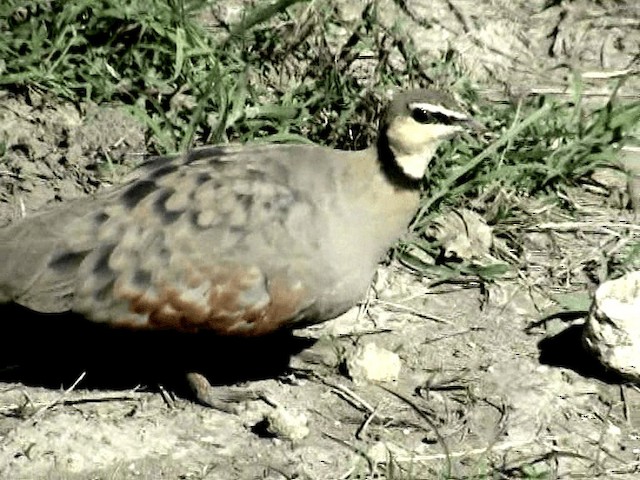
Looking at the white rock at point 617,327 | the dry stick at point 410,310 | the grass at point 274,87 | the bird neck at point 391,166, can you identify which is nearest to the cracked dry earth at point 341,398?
the dry stick at point 410,310

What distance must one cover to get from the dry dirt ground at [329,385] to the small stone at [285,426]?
35 mm

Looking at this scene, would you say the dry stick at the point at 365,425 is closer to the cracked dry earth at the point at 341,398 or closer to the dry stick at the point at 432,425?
the cracked dry earth at the point at 341,398

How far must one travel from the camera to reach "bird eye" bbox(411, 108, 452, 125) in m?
4.60

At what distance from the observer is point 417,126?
15.2ft

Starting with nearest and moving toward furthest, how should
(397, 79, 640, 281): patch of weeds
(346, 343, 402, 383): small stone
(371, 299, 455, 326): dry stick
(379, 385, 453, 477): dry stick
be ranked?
(379, 385, 453, 477): dry stick < (346, 343, 402, 383): small stone < (371, 299, 455, 326): dry stick < (397, 79, 640, 281): patch of weeds

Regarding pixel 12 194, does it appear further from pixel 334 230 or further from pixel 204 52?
pixel 334 230

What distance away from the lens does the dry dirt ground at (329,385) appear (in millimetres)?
4520

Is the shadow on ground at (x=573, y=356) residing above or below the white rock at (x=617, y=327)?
below

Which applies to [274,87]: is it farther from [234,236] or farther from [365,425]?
[365,425]

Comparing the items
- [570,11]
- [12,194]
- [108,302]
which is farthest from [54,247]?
[570,11]

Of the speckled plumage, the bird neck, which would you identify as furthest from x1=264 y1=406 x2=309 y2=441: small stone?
the bird neck

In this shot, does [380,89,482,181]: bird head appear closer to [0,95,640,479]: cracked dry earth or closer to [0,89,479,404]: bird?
[0,89,479,404]: bird

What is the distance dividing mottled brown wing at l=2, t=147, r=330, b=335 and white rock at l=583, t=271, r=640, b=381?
1065 millimetres

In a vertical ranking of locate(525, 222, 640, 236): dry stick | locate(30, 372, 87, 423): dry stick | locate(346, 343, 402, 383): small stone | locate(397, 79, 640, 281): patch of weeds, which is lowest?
locate(346, 343, 402, 383): small stone
